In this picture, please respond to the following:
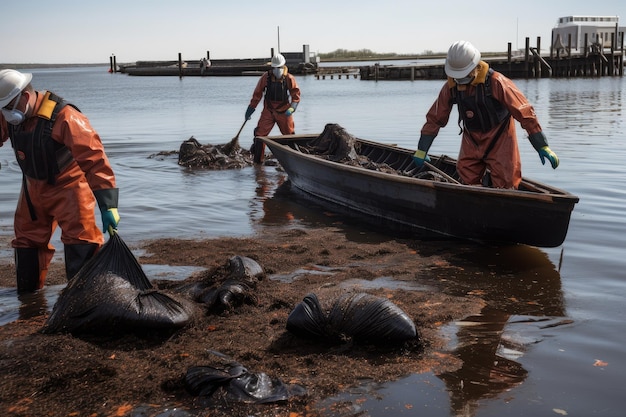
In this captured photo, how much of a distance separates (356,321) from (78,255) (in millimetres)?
2211

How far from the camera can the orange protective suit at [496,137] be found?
22.7 ft

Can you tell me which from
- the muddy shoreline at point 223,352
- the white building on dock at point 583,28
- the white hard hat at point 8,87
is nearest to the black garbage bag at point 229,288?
the muddy shoreline at point 223,352

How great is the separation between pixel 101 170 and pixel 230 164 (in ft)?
29.0

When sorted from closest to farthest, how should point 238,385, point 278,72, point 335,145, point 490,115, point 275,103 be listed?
point 238,385 < point 490,115 < point 335,145 < point 278,72 < point 275,103

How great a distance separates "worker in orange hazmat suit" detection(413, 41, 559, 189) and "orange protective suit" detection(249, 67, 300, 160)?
19.6 ft

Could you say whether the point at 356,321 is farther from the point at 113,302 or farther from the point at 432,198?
the point at 432,198

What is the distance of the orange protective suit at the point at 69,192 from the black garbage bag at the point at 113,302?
469 millimetres

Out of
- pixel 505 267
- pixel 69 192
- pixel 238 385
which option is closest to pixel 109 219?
pixel 69 192

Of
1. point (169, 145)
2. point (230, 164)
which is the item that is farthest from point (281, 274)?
point (169, 145)

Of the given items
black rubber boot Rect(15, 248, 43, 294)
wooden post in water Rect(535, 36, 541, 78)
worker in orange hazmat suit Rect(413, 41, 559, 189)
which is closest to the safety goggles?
worker in orange hazmat suit Rect(413, 41, 559, 189)

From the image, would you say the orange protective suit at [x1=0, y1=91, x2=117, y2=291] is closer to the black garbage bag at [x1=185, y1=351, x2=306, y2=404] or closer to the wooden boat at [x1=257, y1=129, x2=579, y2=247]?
the black garbage bag at [x1=185, y1=351, x2=306, y2=404]

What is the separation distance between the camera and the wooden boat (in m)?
6.71

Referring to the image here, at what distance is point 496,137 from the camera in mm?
7129

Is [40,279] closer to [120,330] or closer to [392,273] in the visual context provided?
[120,330]
